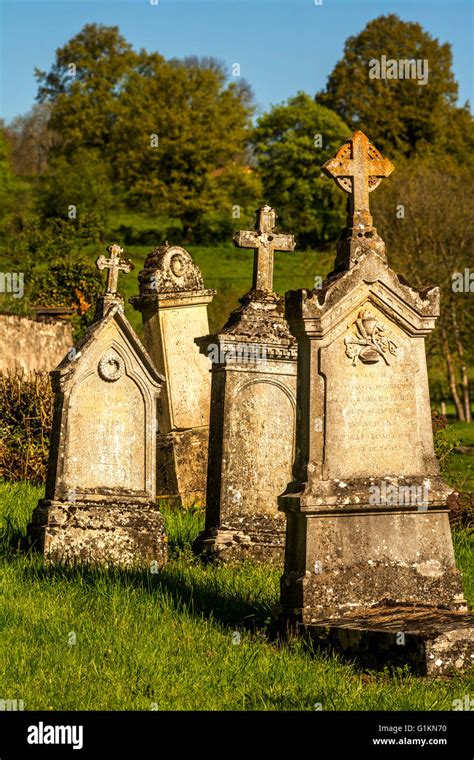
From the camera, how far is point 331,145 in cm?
6278

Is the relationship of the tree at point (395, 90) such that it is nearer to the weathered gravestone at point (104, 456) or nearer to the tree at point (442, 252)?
the tree at point (442, 252)

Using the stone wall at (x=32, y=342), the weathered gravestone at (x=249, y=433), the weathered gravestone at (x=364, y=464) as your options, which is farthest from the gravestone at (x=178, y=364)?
the weathered gravestone at (x=364, y=464)

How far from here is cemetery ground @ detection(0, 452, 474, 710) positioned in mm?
6426

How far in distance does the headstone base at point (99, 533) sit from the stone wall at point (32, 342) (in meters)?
9.75

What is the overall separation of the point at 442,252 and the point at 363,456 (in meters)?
30.1

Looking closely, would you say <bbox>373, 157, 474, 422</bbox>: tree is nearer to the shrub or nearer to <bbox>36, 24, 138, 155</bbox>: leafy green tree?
the shrub

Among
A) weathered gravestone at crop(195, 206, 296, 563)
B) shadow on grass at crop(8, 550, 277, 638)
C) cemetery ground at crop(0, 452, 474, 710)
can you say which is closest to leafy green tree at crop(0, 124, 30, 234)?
Answer: weathered gravestone at crop(195, 206, 296, 563)

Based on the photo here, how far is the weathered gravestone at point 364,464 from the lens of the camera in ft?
26.1

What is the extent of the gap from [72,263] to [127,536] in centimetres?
1694

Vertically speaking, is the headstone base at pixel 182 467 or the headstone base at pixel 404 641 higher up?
the headstone base at pixel 182 467

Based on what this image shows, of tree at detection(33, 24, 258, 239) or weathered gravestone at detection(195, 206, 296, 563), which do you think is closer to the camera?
weathered gravestone at detection(195, 206, 296, 563)

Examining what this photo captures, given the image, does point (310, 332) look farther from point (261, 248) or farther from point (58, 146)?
point (58, 146)

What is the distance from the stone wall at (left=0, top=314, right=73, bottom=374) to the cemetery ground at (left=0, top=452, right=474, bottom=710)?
11433 millimetres
